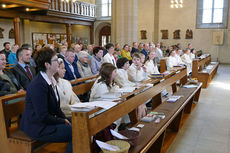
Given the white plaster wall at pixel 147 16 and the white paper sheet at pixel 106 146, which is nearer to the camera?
the white paper sheet at pixel 106 146

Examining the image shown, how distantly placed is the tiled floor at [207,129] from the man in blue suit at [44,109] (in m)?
1.82

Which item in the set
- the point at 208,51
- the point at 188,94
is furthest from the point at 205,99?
the point at 208,51

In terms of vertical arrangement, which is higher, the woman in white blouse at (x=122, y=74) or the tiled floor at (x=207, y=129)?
the woman in white blouse at (x=122, y=74)

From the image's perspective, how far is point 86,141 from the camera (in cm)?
227

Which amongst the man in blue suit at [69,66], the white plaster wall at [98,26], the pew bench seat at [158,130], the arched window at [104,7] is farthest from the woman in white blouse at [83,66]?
the arched window at [104,7]

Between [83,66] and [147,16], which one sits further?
[147,16]

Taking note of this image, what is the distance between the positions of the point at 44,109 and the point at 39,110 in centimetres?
5

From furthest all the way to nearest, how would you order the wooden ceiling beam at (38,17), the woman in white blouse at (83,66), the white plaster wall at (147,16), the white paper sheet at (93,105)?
the white plaster wall at (147,16), the wooden ceiling beam at (38,17), the woman in white blouse at (83,66), the white paper sheet at (93,105)

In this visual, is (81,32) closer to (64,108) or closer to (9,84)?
(9,84)

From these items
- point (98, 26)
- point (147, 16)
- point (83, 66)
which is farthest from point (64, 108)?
point (98, 26)

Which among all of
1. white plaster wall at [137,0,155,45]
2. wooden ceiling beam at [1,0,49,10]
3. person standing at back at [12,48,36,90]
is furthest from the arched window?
person standing at back at [12,48,36,90]

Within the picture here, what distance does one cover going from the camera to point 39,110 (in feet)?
8.11

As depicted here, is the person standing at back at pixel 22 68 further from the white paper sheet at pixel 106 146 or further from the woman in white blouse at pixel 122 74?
the white paper sheet at pixel 106 146

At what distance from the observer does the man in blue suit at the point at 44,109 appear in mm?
2486
